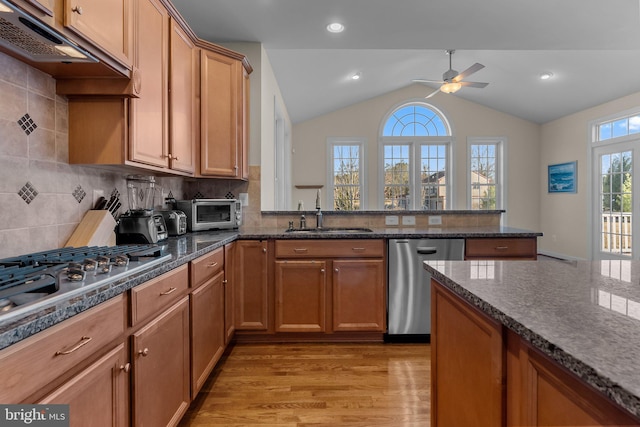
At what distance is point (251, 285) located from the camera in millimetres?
2498

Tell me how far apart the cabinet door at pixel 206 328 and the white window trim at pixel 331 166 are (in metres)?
4.89

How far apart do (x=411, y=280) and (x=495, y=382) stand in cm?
175

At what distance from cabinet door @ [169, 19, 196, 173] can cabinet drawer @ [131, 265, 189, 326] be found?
34.4 inches

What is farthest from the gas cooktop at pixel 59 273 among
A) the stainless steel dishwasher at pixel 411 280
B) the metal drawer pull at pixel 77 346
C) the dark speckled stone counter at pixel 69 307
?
the stainless steel dishwasher at pixel 411 280

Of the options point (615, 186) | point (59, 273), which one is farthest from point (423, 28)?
point (615, 186)

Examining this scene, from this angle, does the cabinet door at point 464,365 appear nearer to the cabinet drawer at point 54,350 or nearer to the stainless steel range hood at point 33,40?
the cabinet drawer at point 54,350

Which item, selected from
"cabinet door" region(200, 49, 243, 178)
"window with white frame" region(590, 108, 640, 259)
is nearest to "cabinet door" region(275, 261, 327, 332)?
"cabinet door" region(200, 49, 243, 178)

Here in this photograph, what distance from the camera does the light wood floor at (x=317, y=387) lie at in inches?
67.1

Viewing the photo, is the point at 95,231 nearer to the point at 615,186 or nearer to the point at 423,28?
the point at 423,28

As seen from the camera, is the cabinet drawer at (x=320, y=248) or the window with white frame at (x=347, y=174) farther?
the window with white frame at (x=347, y=174)

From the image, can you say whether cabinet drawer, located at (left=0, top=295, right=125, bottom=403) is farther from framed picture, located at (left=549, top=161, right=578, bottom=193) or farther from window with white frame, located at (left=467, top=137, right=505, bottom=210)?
framed picture, located at (left=549, top=161, right=578, bottom=193)

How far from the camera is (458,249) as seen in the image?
251 cm

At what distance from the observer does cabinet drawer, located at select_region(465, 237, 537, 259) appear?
2.53m

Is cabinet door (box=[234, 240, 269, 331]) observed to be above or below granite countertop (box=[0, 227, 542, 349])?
below
